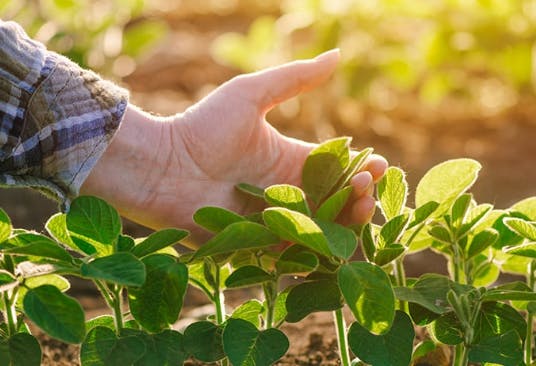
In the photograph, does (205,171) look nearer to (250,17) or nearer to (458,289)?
(458,289)

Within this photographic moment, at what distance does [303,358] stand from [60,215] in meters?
0.64

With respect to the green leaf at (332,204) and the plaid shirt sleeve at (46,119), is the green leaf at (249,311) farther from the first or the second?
the plaid shirt sleeve at (46,119)

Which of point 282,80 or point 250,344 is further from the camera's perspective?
point 282,80

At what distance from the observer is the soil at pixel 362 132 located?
2857 millimetres

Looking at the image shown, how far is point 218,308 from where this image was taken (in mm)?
1431

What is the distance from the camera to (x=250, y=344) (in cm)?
134

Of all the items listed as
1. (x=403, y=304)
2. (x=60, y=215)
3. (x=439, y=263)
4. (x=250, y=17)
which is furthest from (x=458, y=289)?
(x=250, y=17)

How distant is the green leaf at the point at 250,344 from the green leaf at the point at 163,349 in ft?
0.21

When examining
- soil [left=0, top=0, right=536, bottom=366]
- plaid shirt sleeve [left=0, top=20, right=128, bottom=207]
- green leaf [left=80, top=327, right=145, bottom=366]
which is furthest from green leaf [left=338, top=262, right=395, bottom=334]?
soil [left=0, top=0, right=536, bottom=366]

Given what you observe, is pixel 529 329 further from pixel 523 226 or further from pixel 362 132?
pixel 362 132

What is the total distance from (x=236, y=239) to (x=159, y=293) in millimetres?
119

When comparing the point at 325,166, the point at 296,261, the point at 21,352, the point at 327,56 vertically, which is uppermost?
the point at 327,56

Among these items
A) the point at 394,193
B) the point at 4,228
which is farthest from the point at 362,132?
the point at 4,228

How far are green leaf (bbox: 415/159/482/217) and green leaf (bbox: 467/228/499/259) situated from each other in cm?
7
